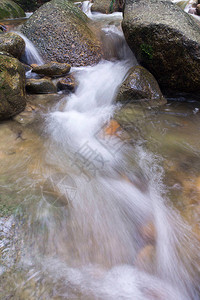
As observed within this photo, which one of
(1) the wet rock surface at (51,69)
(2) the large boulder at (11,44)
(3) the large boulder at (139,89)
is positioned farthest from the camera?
(1) the wet rock surface at (51,69)

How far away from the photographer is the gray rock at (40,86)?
4.56 meters

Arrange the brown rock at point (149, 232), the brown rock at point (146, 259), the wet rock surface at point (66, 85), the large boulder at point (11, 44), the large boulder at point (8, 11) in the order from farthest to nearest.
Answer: the large boulder at point (8, 11) → the wet rock surface at point (66, 85) → the large boulder at point (11, 44) → the brown rock at point (149, 232) → the brown rock at point (146, 259)

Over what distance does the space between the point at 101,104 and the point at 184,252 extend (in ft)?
12.1

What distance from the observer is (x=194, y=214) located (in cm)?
215

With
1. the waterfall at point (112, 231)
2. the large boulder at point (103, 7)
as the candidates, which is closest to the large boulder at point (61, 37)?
the waterfall at point (112, 231)

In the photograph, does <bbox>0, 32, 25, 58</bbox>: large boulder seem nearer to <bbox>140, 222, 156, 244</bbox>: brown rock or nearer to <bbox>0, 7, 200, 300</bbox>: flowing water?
<bbox>0, 7, 200, 300</bbox>: flowing water

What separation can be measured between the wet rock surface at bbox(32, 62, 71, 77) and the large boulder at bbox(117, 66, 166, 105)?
1.80 metres

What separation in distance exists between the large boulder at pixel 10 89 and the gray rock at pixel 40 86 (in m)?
0.43

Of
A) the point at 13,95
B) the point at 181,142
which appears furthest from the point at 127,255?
the point at 13,95

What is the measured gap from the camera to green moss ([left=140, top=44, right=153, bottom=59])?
4698 mm

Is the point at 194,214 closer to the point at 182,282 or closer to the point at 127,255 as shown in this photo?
the point at 182,282

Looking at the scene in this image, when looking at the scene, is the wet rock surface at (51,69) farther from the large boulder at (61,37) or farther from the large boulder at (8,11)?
the large boulder at (8,11)

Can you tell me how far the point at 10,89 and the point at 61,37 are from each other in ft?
11.3

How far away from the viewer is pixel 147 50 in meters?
4.76
